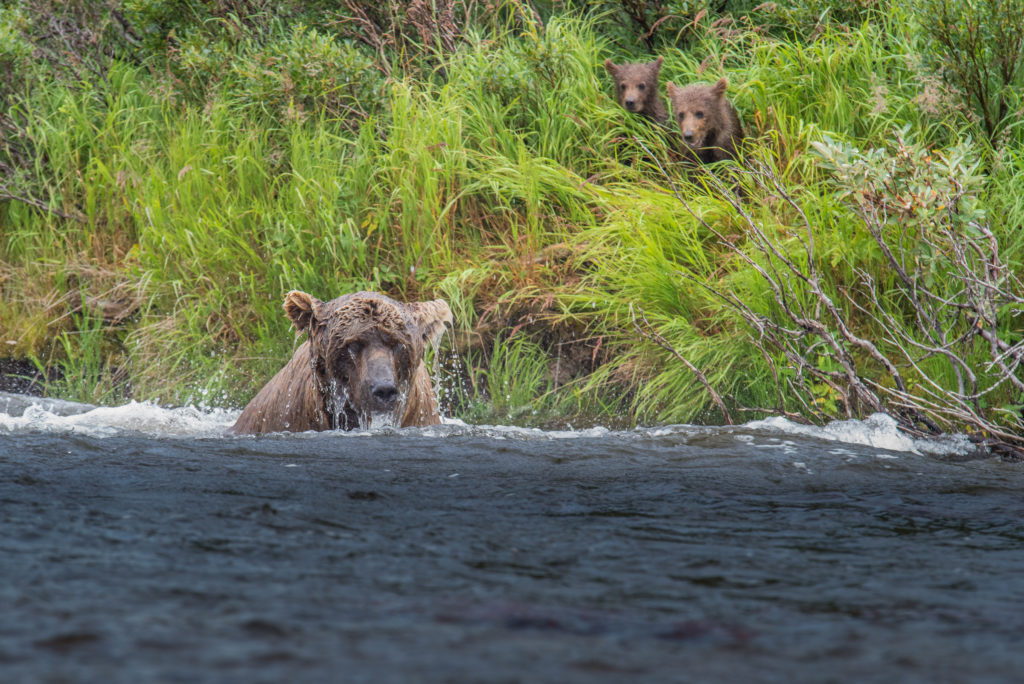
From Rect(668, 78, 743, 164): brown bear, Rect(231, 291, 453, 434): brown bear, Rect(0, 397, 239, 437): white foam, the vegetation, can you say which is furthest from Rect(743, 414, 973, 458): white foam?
Rect(0, 397, 239, 437): white foam

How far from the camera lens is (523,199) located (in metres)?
7.25

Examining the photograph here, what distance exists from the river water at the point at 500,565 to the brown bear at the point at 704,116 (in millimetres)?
3698

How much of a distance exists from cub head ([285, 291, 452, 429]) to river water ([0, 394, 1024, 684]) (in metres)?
0.83

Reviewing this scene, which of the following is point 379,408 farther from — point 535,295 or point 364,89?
point 364,89

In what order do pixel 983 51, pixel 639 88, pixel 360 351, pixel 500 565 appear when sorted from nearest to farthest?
pixel 500 565
pixel 360 351
pixel 983 51
pixel 639 88

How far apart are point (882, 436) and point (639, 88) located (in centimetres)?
392

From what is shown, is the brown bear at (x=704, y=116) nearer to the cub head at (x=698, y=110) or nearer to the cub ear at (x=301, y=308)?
the cub head at (x=698, y=110)

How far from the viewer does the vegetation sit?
18.0ft

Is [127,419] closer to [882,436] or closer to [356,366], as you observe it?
[356,366]

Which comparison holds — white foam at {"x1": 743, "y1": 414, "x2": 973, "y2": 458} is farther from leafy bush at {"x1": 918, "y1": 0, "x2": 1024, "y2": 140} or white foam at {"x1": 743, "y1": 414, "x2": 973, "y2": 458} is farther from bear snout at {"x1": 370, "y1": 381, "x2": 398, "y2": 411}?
leafy bush at {"x1": 918, "y1": 0, "x2": 1024, "y2": 140}

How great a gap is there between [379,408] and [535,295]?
201 centimetres

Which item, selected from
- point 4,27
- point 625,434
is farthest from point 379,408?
point 4,27

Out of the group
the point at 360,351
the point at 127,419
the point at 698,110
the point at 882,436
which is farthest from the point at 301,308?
the point at 698,110

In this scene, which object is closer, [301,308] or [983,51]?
[301,308]
